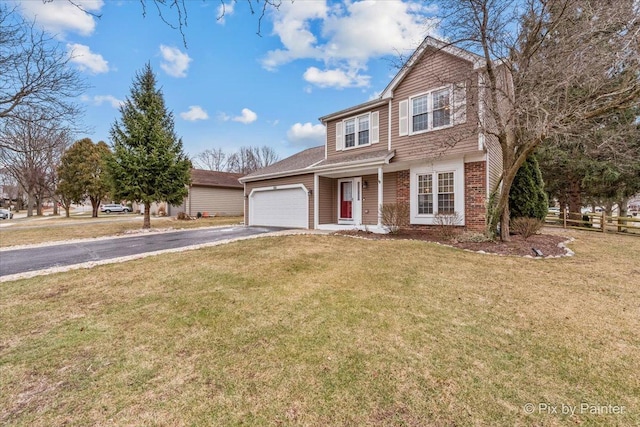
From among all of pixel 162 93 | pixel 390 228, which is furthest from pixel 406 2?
pixel 162 93

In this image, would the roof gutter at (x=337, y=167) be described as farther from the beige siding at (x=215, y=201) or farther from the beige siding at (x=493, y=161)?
the beige siding at (x=215, y=201)

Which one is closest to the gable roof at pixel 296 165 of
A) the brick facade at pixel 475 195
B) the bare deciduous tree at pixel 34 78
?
the brick facade at pixel 475 195

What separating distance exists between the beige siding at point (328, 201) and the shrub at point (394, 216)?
370cm

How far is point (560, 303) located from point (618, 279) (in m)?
2.44

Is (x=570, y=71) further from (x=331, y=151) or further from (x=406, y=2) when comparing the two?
(x=331, y=151)

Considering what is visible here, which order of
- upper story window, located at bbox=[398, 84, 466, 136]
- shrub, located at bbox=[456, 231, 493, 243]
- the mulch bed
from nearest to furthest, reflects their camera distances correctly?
the mulch bed → shrub, located at bbox=[456, 231, 493, 243] → upper story window, located at bbox=[398, 84, 466, 136]

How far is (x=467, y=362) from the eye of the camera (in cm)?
280

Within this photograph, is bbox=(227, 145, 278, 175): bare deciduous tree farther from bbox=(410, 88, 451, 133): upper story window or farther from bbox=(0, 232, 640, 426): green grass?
bbox=(0, 232, 640, 426): green grass

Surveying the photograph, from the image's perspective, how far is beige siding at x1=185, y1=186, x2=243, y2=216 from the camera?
24.8 m

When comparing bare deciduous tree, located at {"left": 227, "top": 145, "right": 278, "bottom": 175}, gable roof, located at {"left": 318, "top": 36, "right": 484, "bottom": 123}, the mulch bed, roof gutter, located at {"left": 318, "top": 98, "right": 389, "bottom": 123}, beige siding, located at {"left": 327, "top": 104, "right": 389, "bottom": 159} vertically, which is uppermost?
bare deciduous tree, located at {"left": 227, "top": 145, "right": 278, "bottom": 175}

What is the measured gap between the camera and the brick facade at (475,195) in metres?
9.94

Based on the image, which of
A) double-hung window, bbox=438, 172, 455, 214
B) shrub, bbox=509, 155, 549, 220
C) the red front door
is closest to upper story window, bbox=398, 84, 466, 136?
double-hung window, bbox=438, 172, 455, 214

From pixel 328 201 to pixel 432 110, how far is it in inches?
241

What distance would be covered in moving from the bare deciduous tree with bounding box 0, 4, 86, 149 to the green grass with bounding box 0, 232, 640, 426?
27.6ft
